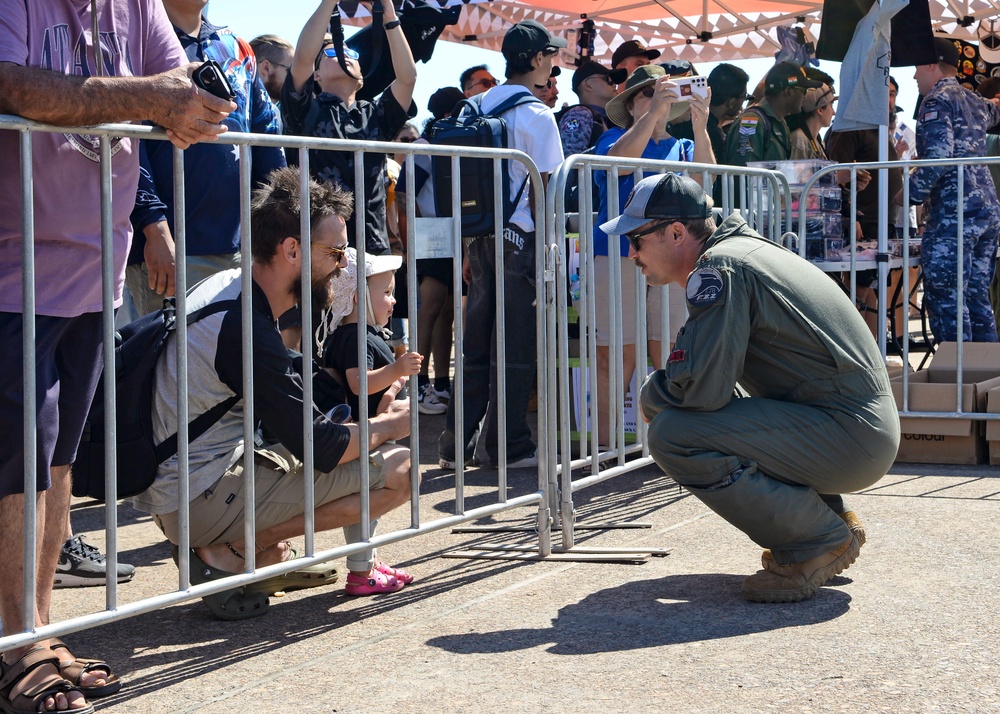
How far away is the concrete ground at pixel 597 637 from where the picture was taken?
3.04 meters

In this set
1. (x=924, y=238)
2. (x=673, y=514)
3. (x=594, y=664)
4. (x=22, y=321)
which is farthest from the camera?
(x=924, y=238)

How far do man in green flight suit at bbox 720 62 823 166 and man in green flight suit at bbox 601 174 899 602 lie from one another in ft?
13.6

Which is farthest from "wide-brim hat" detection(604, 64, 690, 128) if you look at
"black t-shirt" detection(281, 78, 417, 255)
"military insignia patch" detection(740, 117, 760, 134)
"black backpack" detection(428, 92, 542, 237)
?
"military insignia patch" detection(740, 117, 760, 134)

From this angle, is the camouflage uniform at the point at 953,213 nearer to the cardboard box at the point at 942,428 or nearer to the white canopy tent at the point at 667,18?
the cardboard box at the point at 942,428

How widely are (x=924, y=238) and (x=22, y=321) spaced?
6201mm

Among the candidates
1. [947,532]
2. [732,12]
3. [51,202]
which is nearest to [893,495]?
[947,532]

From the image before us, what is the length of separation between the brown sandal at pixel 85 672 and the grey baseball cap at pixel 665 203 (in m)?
2.13

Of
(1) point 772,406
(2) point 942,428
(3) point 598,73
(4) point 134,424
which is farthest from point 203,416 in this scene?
(3) point 598,73

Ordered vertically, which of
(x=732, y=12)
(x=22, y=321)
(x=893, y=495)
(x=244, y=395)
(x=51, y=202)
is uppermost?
(x=732, y=12)

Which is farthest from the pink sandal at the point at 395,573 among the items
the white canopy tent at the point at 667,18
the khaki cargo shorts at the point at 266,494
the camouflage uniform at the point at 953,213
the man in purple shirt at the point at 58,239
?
the white canopy tent at the point at 667,18

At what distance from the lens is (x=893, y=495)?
5469 millimetres

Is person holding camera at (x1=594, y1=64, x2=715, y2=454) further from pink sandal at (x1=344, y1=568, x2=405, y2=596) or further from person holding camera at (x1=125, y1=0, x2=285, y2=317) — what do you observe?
pink sandal at (x1=344, y1=568, x2=405, y2=596)

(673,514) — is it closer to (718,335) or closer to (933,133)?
(718,335)

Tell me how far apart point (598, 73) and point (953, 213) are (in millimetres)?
2609
